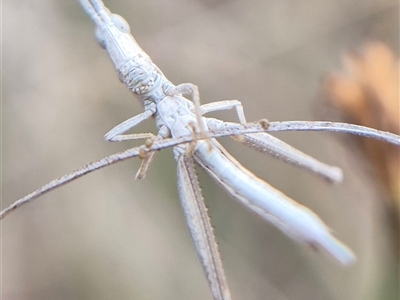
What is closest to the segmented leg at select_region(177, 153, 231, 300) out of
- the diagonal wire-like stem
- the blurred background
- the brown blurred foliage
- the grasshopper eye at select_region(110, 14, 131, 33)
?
the diagonal wire-like stem

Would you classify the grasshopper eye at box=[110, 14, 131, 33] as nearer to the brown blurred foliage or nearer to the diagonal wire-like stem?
the diagonal wire-like stem

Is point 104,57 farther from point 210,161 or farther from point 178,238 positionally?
point 210,161

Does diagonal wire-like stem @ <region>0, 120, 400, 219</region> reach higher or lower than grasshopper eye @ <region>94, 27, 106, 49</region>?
lower

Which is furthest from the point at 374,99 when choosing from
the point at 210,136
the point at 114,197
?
the point at 114,197

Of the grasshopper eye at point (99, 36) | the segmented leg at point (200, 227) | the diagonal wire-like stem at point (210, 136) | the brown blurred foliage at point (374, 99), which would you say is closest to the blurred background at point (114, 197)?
the brown blurred foliage at point (374, 99)

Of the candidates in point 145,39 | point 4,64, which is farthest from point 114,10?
point 4,64

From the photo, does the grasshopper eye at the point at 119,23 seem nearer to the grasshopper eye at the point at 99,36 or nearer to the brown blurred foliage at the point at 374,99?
the grasshopper eye at the point at 99,36

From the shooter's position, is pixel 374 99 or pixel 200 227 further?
pixel 374 99

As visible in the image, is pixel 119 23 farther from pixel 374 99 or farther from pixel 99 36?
pixel 374 99

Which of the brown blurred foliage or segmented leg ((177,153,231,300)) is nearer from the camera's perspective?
segmented leg ((177,153,231,300))

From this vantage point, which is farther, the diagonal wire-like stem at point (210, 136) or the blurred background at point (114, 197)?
the blurred background at point (114, 197)

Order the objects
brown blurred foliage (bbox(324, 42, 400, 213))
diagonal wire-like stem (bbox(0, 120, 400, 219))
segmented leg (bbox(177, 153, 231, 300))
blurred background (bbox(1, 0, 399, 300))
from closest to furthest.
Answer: diagonal wire-like stem (bbox(0, 120, 400, 219)) < segmented leg (bbox(177, 153, 231, 300)) < brown blurred foliage (bbox(324, 42, 400, 213)) < blurred background (bbox(1, 0, 399, 300))
